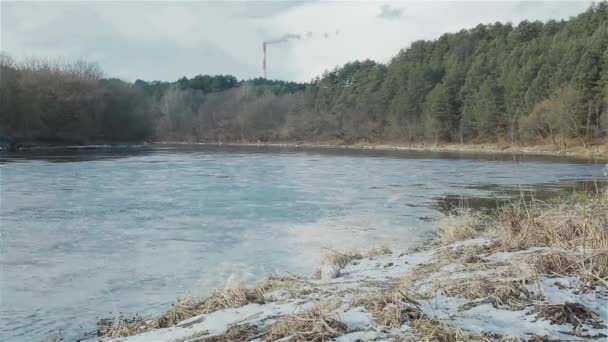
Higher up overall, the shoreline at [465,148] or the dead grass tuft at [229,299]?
the dead grass tuft at [229,299]

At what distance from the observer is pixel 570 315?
177 inches

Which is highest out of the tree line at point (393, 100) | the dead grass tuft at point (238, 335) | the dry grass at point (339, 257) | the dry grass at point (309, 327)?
the tree line at point (393, 100)

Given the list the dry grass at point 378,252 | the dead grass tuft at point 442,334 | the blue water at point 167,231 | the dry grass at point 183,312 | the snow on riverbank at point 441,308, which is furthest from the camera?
the dry grass at point 378,252

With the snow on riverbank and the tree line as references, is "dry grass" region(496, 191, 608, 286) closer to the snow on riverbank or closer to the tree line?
the snow on riverbank

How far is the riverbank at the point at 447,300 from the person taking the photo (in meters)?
4.41

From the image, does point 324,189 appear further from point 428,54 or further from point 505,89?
point 428,54

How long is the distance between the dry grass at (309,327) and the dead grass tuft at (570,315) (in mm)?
1579

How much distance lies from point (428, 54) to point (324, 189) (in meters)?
105

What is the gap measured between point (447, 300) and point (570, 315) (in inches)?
41.1

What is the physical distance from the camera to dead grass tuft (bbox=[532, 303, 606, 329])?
14.5 feet

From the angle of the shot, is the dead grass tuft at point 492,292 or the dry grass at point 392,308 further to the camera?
the dead grass tuft at point 492,292

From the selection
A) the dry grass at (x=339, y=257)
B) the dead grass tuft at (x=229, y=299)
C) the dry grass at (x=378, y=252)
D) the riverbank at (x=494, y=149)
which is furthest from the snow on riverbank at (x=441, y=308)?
the riverbank at (x=494, y=149)

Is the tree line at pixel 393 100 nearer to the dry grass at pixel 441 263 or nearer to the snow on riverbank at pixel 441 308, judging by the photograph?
the dry grass at pixel 441 263

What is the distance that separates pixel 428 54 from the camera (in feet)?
400
